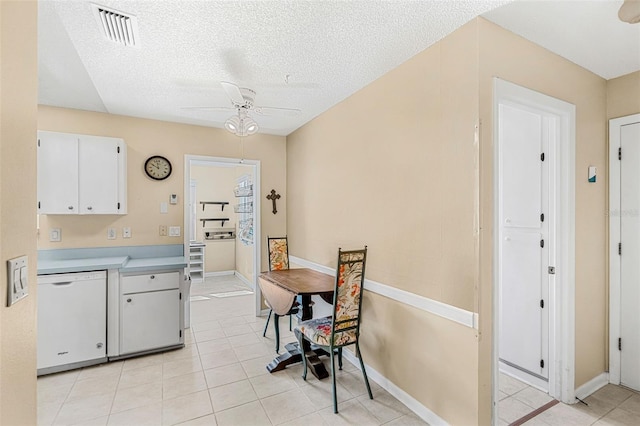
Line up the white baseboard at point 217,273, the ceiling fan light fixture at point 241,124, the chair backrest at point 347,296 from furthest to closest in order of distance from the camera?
the white baseboard at point 217,273 < the ceiling fan light fixture at point 241,124 < the chair backrest at point 347,296

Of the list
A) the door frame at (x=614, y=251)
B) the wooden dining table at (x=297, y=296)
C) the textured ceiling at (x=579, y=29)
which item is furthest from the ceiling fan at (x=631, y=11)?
the wooden dining table at (x=297, y=296)

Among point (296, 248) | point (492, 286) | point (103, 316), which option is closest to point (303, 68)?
point (492, 286)

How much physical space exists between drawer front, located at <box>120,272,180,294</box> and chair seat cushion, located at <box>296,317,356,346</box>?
151cm

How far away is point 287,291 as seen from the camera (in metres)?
2.59

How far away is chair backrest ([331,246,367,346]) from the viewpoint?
221cm

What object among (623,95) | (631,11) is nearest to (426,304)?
(631,11)

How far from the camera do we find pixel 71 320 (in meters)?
2.68

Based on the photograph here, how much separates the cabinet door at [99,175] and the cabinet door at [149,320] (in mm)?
976

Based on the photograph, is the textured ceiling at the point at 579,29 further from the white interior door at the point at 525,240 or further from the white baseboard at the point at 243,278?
the white baseboard at the point at 243,278

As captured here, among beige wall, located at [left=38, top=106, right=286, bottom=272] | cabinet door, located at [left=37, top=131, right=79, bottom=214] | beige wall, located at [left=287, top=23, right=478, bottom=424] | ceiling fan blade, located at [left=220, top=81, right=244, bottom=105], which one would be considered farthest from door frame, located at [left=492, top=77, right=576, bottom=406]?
cabinet door, located at [left=37, top=131, right=79, bottom=214]

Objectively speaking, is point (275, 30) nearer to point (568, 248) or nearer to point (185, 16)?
point (185, 16)

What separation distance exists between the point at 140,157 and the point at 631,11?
4.06 meters

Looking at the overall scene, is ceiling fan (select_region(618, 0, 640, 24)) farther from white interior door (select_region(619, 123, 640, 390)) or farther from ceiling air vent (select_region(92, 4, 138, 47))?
ceiling air vent (select_region(92, 4, 138, 47))

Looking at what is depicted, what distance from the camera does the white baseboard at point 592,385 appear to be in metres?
2.27
